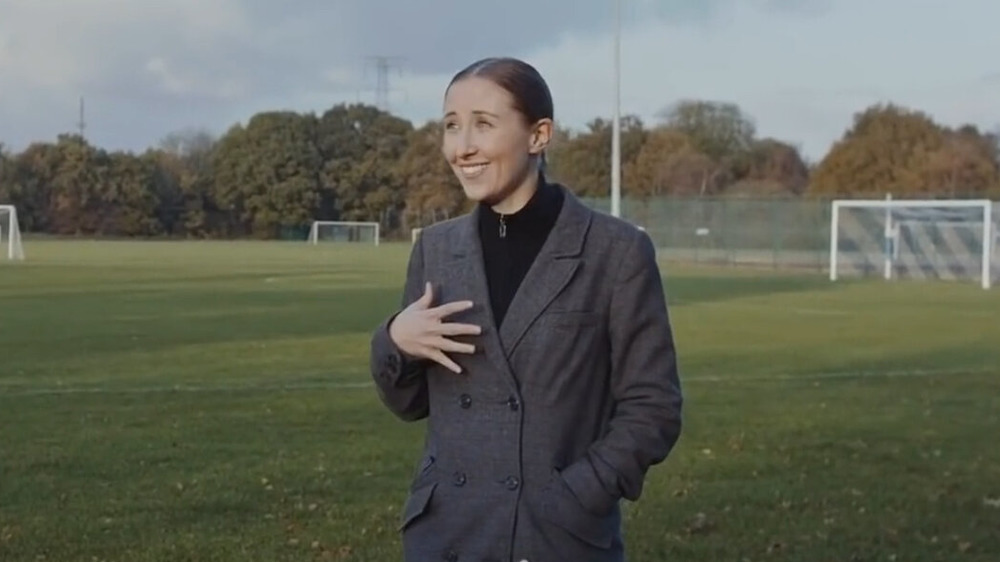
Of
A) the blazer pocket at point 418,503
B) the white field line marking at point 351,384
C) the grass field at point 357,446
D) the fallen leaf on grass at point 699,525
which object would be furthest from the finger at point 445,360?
the white field line marking at point 351,384

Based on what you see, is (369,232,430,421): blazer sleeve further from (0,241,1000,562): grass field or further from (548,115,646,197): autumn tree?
(548,115,646,197): autumn tree

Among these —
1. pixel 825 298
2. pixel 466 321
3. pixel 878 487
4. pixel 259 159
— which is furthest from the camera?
pixel 259 159

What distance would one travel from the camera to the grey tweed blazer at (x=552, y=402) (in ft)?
9.47

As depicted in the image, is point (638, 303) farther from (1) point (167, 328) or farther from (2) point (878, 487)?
(1) point (167, 328)

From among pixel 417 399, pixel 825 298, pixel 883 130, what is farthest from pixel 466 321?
pixel 883 130

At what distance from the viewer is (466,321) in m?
2.90

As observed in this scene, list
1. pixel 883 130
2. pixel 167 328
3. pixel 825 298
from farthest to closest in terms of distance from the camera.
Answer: pixel 883 130
pixel 825 298
pixel 167 328

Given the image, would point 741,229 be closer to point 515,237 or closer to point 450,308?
point 515,237

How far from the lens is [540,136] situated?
297 cm

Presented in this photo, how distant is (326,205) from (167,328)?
259ft

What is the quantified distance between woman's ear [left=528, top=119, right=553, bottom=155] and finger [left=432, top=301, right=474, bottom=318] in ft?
1.04

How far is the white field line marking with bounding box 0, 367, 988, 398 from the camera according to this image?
14164mm

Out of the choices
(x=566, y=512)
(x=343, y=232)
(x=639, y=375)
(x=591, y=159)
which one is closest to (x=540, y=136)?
(x=639, y=375)

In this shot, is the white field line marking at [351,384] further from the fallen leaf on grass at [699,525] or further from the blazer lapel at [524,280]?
the blazer lapel at [524,280]
